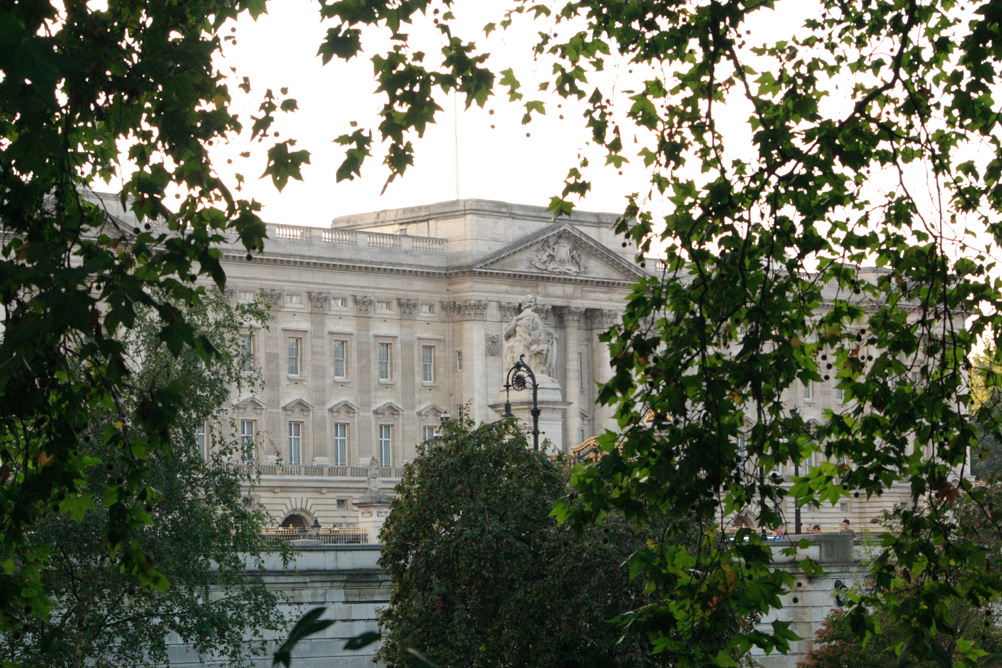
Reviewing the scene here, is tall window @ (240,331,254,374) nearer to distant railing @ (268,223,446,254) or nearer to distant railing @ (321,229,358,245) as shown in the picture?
distant railing @ (268,223,446,254)

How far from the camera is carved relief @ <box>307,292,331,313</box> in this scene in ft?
246

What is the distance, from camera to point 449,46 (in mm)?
12797

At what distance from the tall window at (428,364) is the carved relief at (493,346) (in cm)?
270

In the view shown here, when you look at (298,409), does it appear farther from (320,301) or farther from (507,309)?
(507,309)

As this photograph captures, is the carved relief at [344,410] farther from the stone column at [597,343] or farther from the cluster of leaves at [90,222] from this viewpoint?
the cluster of leaves at [90,222]

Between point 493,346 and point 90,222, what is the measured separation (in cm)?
6723

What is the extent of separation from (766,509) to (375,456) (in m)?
65.3

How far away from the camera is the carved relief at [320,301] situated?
7506 centimetres

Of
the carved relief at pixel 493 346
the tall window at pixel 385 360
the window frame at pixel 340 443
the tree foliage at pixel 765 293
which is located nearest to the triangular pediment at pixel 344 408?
the window frame at pixel 340 443

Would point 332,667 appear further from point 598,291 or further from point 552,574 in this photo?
point 598,291

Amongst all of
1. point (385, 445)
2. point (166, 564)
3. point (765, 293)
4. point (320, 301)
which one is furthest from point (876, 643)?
point (385, 445)

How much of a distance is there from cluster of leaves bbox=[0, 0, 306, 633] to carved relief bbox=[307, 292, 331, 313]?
62.7 m

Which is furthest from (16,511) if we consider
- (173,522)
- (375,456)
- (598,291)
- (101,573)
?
(598,291)

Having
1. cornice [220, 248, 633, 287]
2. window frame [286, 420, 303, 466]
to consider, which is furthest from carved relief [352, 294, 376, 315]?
window frame [286, 420, 303, 466]
